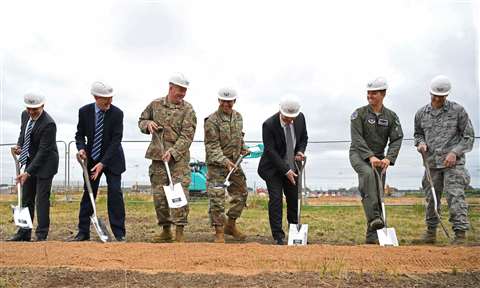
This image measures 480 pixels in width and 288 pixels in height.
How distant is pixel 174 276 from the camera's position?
4441 millimetres

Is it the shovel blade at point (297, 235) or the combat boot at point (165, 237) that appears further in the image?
the combat boot at point (165, 237)

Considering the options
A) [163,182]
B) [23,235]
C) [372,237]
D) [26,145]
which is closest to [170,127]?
[163,182]

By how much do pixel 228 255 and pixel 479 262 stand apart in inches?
87.5

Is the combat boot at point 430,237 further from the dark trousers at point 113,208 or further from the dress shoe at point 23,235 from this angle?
the dress shoe at point 23,235

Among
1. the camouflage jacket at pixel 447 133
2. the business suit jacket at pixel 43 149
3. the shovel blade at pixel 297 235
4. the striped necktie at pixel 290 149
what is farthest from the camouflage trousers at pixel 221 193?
the camouflage jacket at pixel 447 133

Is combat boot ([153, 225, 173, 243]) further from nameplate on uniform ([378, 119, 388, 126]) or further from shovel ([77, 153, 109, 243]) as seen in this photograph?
nameplate on uniform ([378, 119, 388, 126])

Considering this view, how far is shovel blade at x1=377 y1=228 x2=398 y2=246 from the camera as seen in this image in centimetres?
620

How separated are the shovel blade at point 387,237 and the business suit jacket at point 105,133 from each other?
128 inches

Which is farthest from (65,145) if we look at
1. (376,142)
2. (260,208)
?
(376,142)

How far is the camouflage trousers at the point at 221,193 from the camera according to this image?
6.87 meters

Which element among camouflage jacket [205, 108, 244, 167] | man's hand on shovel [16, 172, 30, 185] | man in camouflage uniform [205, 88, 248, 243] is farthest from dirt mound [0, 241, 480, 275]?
camouflage jacket [205, 108, 244, 167]

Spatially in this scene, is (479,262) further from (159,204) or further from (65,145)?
(65,145)

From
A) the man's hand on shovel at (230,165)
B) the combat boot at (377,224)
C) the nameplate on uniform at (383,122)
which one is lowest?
the combat boot at (377,224)

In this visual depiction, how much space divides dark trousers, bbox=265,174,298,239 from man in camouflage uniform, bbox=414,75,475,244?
5.68 feet
